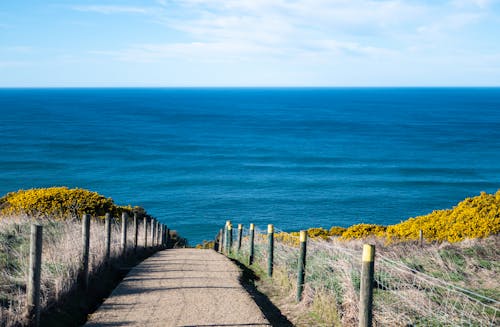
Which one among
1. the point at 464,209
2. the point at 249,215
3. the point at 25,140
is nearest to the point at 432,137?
the point at 249,215

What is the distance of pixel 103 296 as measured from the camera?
8133 millimetres

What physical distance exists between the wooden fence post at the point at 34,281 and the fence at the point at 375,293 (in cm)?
368


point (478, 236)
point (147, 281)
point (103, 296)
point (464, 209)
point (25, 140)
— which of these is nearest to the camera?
point (103, 296)

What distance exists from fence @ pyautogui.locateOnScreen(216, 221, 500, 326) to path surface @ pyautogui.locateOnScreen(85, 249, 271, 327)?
108 cm

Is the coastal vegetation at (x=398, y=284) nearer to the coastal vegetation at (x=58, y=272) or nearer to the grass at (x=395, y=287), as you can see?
the grass at (x=395, y=287)

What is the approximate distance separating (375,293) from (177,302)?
9.71ft

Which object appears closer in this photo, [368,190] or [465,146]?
[368,190]

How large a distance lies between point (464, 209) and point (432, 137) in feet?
320

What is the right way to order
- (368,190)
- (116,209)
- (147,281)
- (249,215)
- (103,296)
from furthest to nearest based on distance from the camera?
(368,190), (249,215), (116,209), (147,281), (103,296)

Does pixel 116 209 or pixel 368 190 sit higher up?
pixel 116 209

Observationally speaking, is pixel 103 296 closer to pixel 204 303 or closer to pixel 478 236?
pixel 204 303

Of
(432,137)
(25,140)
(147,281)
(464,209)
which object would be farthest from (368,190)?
(25,140)

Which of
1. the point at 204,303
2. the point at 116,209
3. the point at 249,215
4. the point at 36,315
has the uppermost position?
the point at 36,315

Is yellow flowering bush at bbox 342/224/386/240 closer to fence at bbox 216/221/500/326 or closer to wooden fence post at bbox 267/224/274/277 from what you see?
wooden fence post at bbox 267/224/274/277
